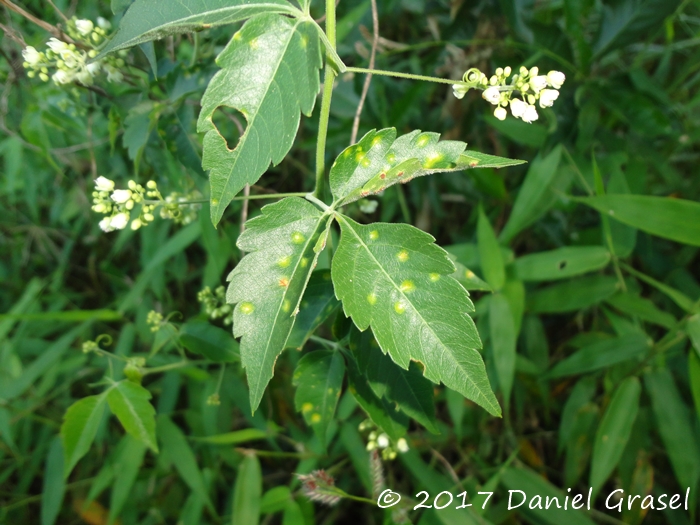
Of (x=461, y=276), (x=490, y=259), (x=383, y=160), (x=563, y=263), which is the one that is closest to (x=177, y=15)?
(x=383, y=160)

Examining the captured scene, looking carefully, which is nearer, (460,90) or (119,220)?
(460,90)

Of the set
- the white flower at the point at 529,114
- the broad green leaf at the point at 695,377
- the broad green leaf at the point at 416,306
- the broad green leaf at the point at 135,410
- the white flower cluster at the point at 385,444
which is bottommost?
the broad green leaf at the point at 695,377

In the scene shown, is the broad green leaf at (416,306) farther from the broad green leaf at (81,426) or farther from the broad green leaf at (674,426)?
the broad green leaf at (674,426)

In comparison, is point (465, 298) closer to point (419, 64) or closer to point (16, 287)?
point (419, 64)

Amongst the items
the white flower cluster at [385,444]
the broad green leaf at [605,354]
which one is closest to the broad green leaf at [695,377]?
the broad green leaf at [605,354]

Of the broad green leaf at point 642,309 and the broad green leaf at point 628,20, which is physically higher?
the broad green leaf at point 628,20

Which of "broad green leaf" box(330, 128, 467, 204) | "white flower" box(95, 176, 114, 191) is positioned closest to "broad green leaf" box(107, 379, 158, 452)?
"white flower" box(95, 176, 114, 191)

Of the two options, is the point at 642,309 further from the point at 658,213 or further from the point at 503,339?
the point at 503,339

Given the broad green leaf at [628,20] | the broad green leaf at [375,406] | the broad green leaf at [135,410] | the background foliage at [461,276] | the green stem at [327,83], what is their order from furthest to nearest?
the broad green leaf at [628,20]
the background foliage at [461,276]
the broad green leaf at [135,410]
the broad green leaf at [375,406]
the green stem at [327,83]
